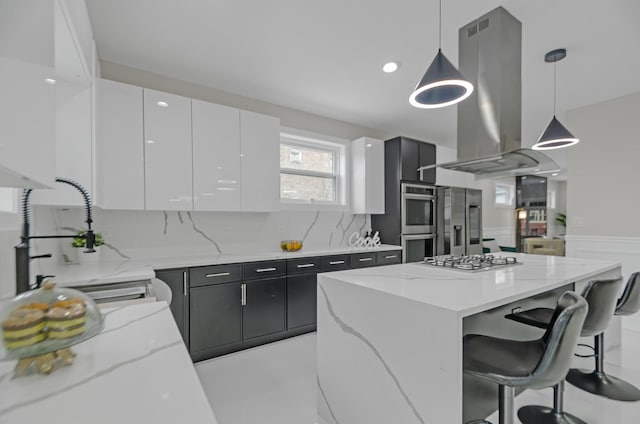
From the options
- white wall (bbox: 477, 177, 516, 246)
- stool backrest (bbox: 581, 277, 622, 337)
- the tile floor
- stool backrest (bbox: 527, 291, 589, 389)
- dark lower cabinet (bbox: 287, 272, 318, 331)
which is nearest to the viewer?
stool backrest (bbox: 527, 291, 589, 389)

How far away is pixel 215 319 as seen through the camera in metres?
2.70

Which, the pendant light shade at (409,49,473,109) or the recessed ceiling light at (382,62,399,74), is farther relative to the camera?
the recessed ceiling light at (382,62,399,74)

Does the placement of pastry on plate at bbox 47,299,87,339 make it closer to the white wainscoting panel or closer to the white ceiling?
the white ceiling

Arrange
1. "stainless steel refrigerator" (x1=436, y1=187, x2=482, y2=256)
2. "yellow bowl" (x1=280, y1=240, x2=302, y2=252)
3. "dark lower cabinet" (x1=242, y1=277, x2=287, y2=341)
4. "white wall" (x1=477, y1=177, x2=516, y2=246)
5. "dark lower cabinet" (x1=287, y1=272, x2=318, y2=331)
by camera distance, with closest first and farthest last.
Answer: "dark lower cabinet" (x1=242, y1=277, x2=287, y2=341) → "dark lower cabinet" (x1=287, y1=272, x2=318, y2=331) → "yellow bowl" (x1=280, y1=240, x2=302, y2=252) → "stainless steel refrigerator" (x1=436, y1=187, x2=482, y2=256) → "white wall" (x1=477, y1=177, x2=516, y2=246)

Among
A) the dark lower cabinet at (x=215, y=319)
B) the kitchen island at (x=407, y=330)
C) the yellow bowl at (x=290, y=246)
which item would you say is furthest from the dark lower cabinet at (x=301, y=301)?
the kitchen island at (x=407, y=330)

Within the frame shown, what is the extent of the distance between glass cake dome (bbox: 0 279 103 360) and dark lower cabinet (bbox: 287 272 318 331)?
235cm

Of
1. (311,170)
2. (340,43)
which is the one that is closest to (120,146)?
(340,43)

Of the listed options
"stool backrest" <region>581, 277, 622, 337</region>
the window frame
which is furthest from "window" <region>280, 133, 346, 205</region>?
"stool backrest" <region>581, 277, 622, 337</region>

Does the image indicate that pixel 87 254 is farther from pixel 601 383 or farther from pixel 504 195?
pixel 504 195

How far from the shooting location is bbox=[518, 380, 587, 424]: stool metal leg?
5.95 ft

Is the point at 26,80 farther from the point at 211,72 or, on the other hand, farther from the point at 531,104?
the point at 531,104

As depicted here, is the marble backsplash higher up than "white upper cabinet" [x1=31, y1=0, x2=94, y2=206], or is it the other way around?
"white upper cabinet" [x1=31, y1=0, x2=94, y2=206]

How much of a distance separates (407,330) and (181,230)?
2537mm

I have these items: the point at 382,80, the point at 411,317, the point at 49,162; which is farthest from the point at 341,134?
the point at 49,162
